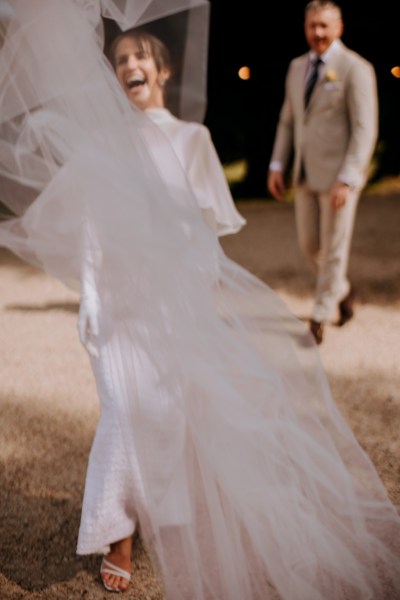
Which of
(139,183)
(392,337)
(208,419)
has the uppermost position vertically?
(139,183)

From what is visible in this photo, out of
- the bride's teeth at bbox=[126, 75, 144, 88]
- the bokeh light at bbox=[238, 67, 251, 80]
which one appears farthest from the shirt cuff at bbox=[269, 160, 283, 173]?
the bokeh light at bbox=[238, 67, 251, 80]

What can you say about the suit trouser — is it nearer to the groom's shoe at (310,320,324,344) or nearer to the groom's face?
the groom's shoe at (310,320,324,344)

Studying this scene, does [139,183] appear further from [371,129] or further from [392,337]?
[392,337]

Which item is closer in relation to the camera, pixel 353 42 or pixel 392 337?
pixel 392 337

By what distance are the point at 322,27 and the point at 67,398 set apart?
2.67 metres

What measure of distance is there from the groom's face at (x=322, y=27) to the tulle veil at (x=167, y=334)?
6.35ft

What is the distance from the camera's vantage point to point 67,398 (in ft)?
11.9

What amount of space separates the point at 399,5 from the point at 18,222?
8.51m

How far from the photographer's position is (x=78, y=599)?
2162 mm

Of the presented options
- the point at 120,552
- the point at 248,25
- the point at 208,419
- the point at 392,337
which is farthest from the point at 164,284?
the point at 248,25

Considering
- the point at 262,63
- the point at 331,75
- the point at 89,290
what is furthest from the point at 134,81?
the point at 262,63

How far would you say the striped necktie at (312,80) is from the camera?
12.9 feet

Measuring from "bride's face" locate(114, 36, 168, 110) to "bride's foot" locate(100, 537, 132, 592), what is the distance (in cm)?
158

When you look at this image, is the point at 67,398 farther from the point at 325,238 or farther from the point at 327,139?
the point at 327,139
